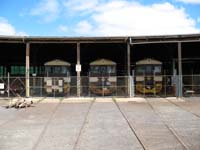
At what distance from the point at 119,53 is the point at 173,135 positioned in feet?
110

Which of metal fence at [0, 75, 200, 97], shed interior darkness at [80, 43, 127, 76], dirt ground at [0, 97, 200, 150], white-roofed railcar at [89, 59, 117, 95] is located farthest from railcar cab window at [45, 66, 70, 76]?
dirt ground at [0, 97, 200, 150]

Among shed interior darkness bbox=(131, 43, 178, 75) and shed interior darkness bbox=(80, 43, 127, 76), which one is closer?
shed interior darkness bbox=(131, 43, 178, 75)

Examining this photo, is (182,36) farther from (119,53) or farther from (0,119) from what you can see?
(0,119)

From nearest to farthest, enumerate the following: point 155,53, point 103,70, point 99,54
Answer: point 103,70, point 155,53, point 99,54

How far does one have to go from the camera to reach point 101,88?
38656mm

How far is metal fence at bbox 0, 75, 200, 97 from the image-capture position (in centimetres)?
3853

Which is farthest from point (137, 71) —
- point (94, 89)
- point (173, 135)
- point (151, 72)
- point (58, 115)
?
point (173, 135)

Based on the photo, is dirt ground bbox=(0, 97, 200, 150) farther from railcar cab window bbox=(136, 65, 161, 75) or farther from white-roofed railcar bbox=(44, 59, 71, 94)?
railcar cab window bbox=(136, 65, 161, 75)

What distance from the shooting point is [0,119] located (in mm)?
22812

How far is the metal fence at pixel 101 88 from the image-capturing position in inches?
1517

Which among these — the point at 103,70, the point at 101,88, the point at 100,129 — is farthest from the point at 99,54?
the point at 100,129

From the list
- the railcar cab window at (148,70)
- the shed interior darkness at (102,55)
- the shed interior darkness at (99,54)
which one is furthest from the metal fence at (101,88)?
the shed interior darkness at (102,55)

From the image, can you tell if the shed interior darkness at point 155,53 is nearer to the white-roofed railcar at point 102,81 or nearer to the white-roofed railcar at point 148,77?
the white-roofed railcar at point 148,77

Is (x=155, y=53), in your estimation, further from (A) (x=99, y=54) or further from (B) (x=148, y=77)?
(B) (x=148, y=77)
